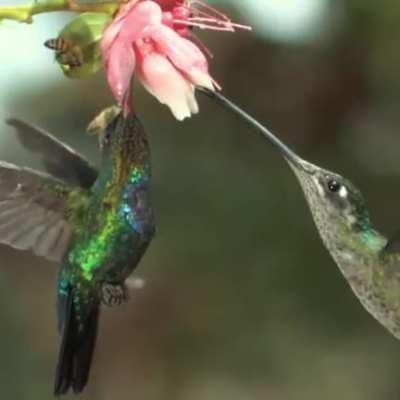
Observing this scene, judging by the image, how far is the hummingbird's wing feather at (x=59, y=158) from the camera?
1390mm

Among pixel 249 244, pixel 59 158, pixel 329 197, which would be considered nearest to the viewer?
pixel 59 158

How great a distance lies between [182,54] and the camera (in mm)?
1212

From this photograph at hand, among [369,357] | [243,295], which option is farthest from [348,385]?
[243,295]

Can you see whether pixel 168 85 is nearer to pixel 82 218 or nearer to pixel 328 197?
pixel 82 218

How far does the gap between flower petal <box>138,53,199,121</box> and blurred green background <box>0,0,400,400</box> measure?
4867 millimetres

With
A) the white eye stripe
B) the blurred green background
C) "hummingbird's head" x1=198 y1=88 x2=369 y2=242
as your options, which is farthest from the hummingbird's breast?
the blurred green background

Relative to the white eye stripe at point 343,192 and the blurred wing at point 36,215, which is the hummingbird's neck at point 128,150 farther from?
the white eye stripe at point 343,192

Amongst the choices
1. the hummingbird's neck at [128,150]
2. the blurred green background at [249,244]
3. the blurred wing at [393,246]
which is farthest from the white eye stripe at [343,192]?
the blurred green background at [249,244]

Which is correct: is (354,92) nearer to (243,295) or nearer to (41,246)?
(243,295)

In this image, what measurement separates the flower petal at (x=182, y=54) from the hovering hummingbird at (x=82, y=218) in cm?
8

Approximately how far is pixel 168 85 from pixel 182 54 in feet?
0.15

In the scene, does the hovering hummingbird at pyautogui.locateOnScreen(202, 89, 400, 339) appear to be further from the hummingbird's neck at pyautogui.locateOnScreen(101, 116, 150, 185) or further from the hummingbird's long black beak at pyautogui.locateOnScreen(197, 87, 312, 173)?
the hummingbird's neck at pyautogui.locateOnScreen(101, 116, 150, 185)

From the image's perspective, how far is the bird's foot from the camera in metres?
1.26

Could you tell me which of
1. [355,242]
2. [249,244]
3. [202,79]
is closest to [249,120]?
[202,79]
